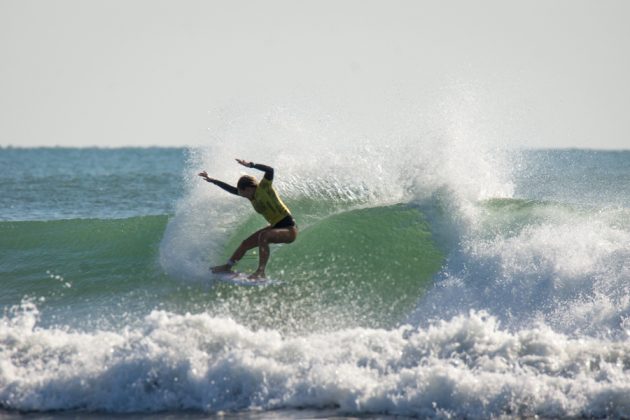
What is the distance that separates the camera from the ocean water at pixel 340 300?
835cm

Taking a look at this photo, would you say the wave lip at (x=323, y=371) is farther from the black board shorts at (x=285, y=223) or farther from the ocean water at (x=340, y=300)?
the black board shorts at (x=285, y=223)

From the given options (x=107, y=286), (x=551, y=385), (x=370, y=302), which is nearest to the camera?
(x=551, y=385)

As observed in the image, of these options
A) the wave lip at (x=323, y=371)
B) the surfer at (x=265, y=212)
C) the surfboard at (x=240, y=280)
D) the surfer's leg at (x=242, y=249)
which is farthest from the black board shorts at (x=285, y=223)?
the wave lip at (x=323, y=371)

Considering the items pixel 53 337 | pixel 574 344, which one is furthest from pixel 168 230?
pixel 574 344

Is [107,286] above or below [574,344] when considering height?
below

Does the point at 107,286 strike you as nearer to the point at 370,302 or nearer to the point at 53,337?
the point at 53,337

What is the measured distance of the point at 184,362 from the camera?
880 cm

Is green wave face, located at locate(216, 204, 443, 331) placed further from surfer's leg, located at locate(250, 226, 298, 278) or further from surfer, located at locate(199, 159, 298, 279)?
surfer, located at locate(199, 159, 298, 279)

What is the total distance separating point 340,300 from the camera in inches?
422

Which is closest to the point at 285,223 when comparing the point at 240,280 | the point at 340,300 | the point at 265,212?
the point at 265,212

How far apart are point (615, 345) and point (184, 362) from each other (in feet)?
14.3

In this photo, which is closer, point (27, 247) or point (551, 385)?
point (551, 385)

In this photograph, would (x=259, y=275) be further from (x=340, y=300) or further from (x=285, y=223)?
(x=340, y=300)

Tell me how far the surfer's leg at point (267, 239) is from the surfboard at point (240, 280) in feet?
0.31
